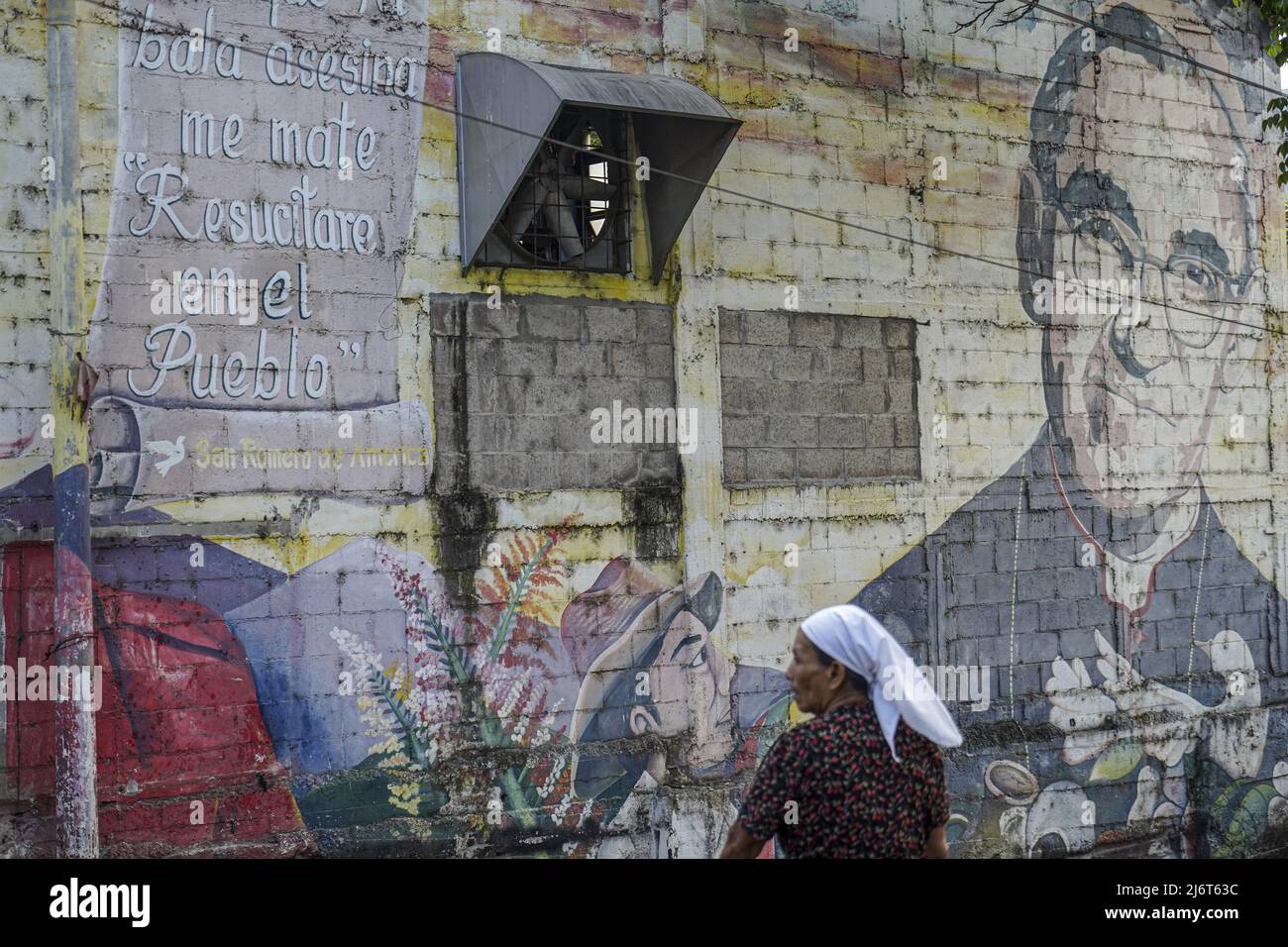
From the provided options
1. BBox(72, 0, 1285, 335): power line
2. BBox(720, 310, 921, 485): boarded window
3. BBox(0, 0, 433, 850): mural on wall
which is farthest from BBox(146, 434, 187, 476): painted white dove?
BBox(720, 310, 921, 485): boarded window

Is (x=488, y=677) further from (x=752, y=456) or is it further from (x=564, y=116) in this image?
(x=564, y=116)

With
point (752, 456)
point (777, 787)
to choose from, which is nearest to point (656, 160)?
point (752, 456)

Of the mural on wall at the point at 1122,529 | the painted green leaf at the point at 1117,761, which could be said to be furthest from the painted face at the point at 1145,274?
the painted green leaf at the point at 1117,761

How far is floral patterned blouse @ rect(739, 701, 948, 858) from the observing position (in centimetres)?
338

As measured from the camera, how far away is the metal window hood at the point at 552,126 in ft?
21.0

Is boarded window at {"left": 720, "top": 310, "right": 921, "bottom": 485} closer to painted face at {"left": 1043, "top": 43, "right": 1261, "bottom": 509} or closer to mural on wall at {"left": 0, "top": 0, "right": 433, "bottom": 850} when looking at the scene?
painted face at {"left": 1043, "top": 43, "right": 1261, "bottom": 509}

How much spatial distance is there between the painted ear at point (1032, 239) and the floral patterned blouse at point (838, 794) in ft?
19.6

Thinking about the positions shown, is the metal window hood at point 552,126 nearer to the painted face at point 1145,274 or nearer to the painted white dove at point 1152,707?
the painted face at point 1145,274

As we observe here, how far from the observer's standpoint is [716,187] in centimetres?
760

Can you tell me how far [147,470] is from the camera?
608cm

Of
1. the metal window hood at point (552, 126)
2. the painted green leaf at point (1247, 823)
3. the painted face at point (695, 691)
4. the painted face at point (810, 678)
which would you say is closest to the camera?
the painted face at point (810, 678)

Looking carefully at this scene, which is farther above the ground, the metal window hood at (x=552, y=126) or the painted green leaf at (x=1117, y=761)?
the metal window hood at (x=552, y=126)

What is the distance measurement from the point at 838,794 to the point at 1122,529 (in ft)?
21.1

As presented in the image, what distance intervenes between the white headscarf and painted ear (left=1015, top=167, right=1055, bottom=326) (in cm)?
582
